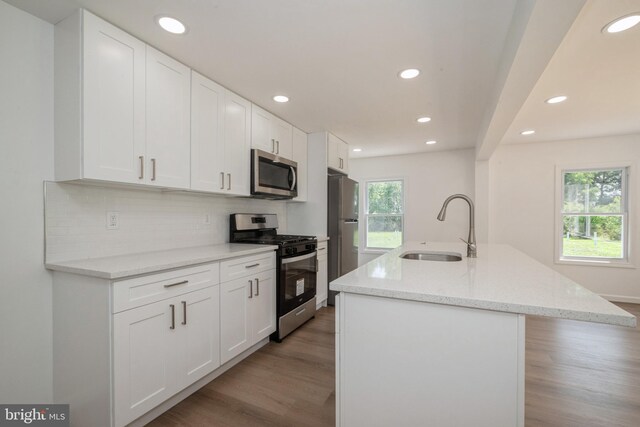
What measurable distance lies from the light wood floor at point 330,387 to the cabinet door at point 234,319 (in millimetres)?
182

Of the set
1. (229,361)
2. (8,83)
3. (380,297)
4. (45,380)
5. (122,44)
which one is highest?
(122,44)

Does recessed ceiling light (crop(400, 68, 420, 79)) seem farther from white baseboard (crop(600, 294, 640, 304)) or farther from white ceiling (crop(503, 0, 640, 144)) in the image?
white baseboard (crop(600, 294, 640, 304))

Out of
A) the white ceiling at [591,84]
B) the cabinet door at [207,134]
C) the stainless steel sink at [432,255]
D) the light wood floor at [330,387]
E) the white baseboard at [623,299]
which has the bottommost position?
the light wood floor at [330,387]

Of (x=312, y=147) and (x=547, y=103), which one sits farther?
(x=312, y=147)

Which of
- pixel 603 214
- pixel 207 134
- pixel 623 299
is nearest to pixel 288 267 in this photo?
pixel 207 134

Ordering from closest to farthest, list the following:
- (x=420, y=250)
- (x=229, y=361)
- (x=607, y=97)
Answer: (x=229, y=361), (x=420, y=250), (x=607, y=97)

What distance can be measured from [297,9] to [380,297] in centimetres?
152

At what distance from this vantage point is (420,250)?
2.41 m

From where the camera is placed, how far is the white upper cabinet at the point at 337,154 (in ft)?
12.3

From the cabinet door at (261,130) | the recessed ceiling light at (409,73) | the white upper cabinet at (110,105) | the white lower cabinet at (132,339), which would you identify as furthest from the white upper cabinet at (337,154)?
Answer: the white lower cabinet at (132,339)

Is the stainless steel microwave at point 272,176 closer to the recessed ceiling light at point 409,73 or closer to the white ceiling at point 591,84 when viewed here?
the recessed ceiling light at point 409,73

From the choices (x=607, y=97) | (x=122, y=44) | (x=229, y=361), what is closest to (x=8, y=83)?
(x=122, y=44)

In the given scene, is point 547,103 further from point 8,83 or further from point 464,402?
point 8,83

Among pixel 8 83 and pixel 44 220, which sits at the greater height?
pixel 8 83
